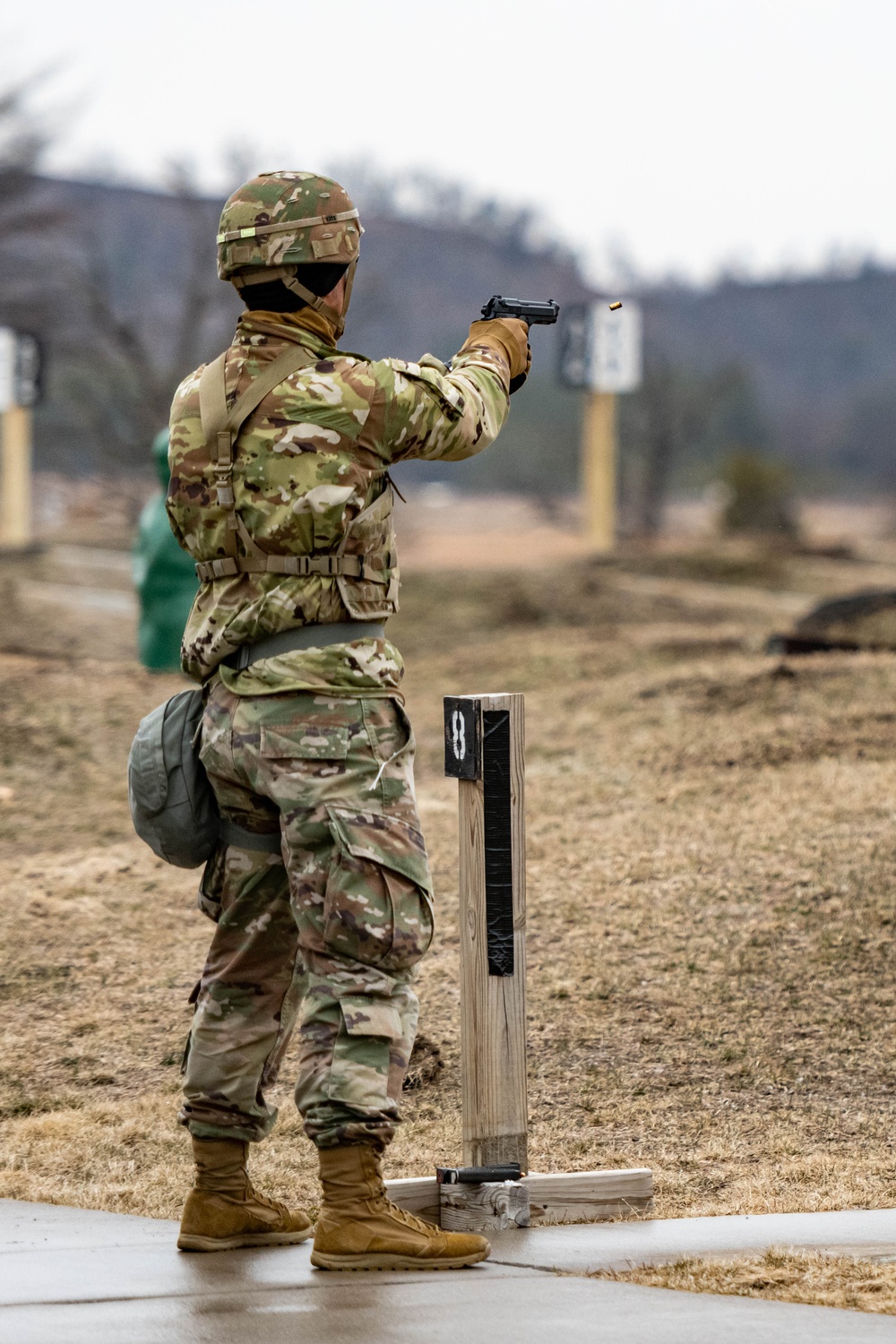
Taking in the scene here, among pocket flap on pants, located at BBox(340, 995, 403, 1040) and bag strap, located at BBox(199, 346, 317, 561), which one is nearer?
pocket flap on pants, located at BBox(340, 995, 403, 1040)

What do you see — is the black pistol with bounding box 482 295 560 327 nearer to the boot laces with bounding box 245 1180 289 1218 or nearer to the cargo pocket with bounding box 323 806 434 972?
the cargo pocket with bounding box 323 806 434 972

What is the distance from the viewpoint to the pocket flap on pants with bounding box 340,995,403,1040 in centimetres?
320

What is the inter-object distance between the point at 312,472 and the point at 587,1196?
65.1 inches

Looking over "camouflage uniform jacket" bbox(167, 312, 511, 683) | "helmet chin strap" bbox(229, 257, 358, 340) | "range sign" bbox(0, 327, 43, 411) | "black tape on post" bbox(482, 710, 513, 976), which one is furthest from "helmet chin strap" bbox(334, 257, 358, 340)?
"range sign" bbox(0, 327, 43, 411)

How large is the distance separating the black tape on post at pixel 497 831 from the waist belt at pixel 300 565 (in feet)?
1.92

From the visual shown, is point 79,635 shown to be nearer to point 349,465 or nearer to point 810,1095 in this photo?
point 810,1095

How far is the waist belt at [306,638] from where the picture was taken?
10.9 ft

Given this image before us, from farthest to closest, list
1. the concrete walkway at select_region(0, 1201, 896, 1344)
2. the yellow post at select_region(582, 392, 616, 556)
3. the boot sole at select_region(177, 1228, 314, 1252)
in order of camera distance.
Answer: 1. the yellow post at select_region(582, 392, 616, 556)
2. the boot sole at select_region(177, 1228, 314, 1252)
3. the concrete walkway at select_region(0, 1201, 896, 1344)

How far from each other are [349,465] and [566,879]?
3.70m

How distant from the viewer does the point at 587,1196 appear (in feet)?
12.7

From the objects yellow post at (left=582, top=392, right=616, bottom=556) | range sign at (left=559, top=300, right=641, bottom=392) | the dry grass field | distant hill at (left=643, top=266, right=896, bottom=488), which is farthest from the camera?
distant hill at (left=643, top=266, right=896, bottom=488)

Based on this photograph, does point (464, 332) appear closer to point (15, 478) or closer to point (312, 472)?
point (15, 478)

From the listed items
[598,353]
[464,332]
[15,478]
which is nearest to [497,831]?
[598,353]

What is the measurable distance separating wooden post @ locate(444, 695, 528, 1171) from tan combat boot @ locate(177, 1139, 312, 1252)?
539 mm
